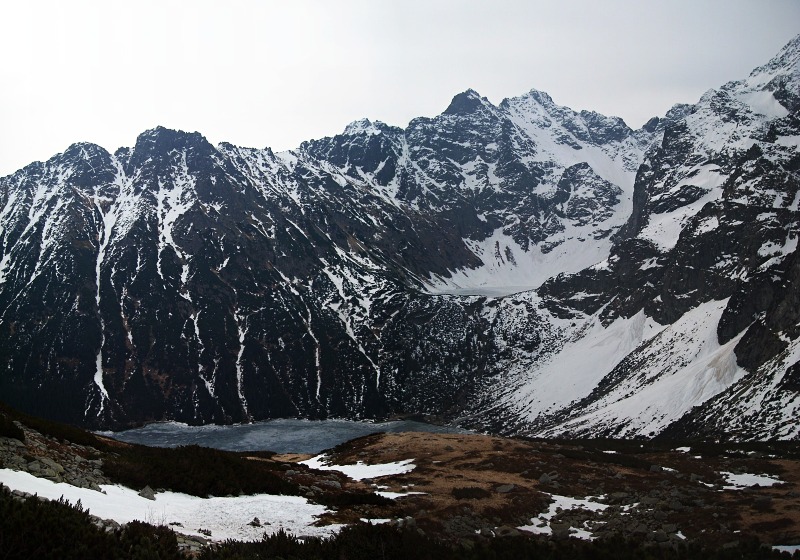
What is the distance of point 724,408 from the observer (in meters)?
103

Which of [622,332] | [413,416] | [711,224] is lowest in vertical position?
[413,416]

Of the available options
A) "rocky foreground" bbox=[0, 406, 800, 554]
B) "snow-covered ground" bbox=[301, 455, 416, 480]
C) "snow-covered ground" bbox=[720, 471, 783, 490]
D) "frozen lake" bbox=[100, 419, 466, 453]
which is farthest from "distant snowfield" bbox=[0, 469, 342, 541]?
"frozen lake" bbox=[100, 419, 466, 453]

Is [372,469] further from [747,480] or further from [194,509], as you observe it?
[194,509]

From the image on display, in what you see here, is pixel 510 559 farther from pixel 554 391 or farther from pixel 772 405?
pixel 554 391

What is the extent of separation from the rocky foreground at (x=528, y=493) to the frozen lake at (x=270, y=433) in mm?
99715

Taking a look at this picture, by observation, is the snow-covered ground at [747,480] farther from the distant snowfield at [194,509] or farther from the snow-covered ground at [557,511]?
the distant snowfield at [194,509]

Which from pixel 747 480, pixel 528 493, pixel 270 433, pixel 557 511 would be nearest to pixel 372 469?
pixel 528 493

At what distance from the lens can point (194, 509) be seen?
24172mm

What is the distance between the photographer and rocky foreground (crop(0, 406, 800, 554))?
25406 millimetres

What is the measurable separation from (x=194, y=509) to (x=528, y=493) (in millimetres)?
21175

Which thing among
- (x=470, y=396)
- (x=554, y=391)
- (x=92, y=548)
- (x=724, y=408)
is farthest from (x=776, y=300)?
(x=92, y=548)

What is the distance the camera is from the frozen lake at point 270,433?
491ft

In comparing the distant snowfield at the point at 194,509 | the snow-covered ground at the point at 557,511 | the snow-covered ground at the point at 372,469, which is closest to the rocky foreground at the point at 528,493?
the snow-covered ground at the point at 557,511

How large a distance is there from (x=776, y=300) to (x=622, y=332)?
6494 centimetres
